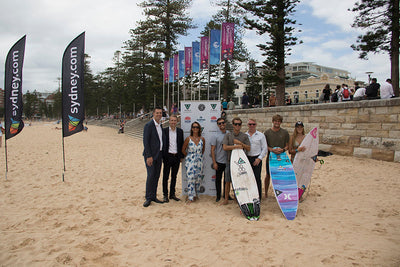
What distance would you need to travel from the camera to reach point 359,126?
28.9 feet

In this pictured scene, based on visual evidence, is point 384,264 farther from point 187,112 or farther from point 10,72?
point 10,72

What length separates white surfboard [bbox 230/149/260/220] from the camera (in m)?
4.28

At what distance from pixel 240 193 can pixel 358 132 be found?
6729 mm

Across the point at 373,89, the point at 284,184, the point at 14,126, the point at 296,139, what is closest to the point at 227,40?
the point at 373,89

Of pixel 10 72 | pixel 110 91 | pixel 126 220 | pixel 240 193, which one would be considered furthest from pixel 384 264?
pixel 110 91

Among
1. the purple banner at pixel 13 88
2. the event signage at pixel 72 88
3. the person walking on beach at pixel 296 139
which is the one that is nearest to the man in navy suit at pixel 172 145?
the person walking on beach at pixel 296 139

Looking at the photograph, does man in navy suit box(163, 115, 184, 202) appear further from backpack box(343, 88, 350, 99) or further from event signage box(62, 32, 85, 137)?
backpack box(343, 88, 350, 99)

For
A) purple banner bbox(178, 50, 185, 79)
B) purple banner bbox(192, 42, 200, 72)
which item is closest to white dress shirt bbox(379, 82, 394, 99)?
purple banner bbox(192, 42, 200, 72)

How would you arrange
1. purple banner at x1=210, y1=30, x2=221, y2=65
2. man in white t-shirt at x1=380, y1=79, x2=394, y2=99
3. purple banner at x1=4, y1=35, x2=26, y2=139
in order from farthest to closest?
Result: purple banner at x1=210, y1=30, x2=221, y2=65 → man in white t-shirt at x1=380, y1=79, x2=394, y2=99 → purple banner at x1=4, y1=35, x2=26, y2=139

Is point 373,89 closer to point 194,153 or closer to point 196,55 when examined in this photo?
point 194,153

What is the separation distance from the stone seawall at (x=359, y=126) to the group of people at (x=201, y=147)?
16.4ft

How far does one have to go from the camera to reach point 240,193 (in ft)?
14.5

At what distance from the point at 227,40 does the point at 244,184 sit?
13419 mm

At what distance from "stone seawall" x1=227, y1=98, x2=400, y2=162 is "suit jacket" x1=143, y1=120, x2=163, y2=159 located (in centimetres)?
748
